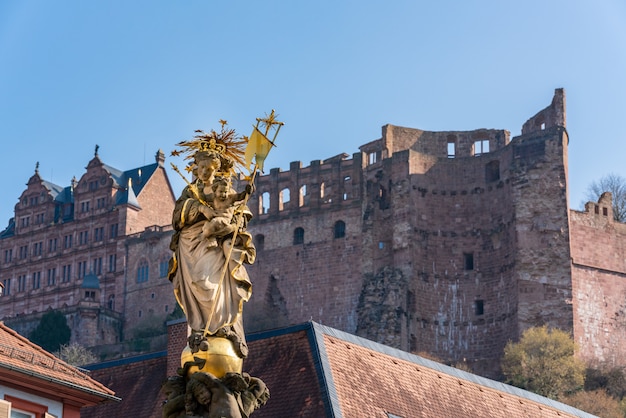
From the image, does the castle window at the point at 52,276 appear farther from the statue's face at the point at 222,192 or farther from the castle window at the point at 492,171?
the statue's face at the point at 222,192

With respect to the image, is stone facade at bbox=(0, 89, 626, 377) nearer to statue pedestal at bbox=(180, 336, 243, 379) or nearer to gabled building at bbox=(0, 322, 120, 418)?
gabled building at bbox=(0, 322, 120, 418)

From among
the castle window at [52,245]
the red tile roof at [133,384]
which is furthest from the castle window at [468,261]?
the red tile roof at [133,384]

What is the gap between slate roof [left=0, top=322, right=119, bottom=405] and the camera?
25250 millimetres

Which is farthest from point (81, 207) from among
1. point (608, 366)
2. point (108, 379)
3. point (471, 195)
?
point (108, 379)

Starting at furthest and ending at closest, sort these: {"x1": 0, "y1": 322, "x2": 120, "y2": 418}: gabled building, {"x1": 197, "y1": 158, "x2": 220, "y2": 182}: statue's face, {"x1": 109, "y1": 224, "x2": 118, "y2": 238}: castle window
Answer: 1. {"x1": 109, "y1": 224, "x2": 118, "y2": 238}: castle window
2. {"x1": 0, "y1": 322, "x2": 120, "y2": 418}: gabled building
3. {"x1": 197, "y1": 158, "x2": 220, "y2": 182}: statue's face

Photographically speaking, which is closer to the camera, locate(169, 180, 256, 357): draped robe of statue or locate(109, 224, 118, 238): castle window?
locate(169, 180, 256, 357): draped robe of statue

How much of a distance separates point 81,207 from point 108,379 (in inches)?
3780

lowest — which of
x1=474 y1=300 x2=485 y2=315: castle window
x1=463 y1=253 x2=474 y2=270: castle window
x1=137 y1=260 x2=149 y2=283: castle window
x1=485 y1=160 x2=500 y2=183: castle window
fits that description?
x1=474 y1=300 x2=485 y2=315: castle window

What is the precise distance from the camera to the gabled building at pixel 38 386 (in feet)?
82.4

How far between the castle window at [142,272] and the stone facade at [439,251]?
4.52 feet

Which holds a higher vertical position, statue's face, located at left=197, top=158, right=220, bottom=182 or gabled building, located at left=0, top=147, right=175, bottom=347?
gabled building, located at left=0, top=147, right=175, bottom=347

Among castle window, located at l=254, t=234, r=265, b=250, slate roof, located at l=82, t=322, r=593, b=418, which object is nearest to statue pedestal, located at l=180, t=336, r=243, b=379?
slate roof, located at l=82, t=322, r=593, b=418

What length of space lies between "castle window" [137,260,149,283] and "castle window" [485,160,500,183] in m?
27.5

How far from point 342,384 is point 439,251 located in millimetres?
79208
